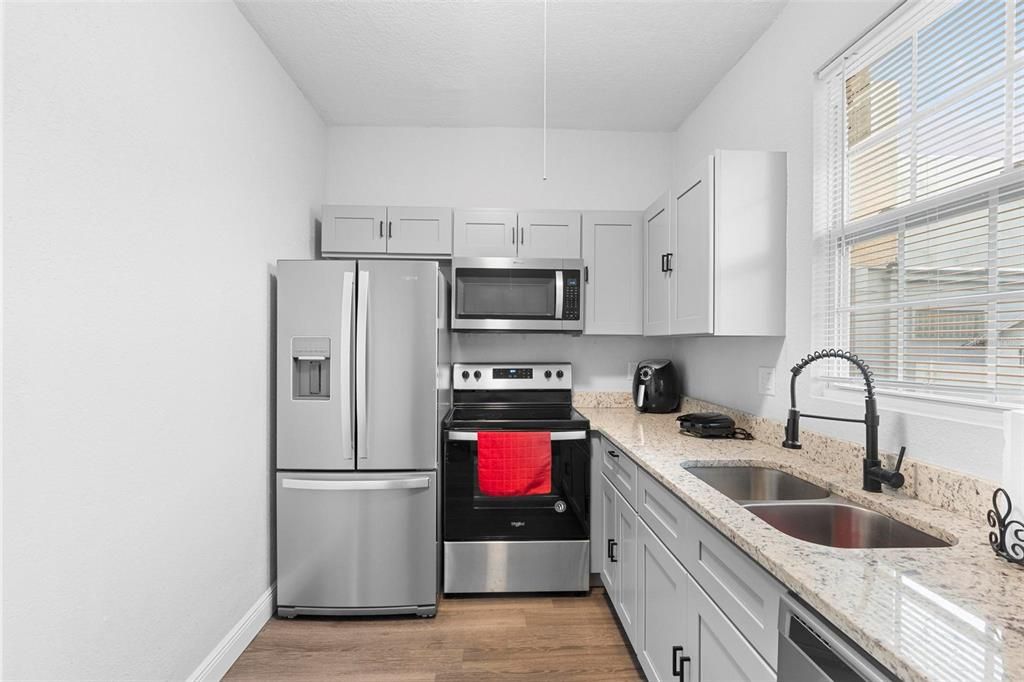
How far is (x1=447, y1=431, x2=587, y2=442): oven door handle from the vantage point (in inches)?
101

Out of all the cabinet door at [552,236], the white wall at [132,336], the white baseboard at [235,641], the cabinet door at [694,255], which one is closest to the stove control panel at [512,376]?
the cabinet door at [552,236]

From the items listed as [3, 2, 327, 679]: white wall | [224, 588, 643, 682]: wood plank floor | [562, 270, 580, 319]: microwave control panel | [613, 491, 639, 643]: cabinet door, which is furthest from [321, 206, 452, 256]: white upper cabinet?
[224, 588, 643, 682]: wood plank floor

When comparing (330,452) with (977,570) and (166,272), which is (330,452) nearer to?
(166,272)

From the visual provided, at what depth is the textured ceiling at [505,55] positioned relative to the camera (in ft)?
6.98

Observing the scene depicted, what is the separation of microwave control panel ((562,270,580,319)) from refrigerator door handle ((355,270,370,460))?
113cm

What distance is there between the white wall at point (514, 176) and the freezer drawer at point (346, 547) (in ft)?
3.81

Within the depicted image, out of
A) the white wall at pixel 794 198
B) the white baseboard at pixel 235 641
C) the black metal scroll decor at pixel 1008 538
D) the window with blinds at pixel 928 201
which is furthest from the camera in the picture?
the white baseboard at pixel 235 641

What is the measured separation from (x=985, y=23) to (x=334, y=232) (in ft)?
9.26

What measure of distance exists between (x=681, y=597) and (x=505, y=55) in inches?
94.1

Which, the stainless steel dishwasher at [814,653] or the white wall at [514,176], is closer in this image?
the stainless steel dishwasher at [814,653]

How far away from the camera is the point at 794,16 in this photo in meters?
2.05

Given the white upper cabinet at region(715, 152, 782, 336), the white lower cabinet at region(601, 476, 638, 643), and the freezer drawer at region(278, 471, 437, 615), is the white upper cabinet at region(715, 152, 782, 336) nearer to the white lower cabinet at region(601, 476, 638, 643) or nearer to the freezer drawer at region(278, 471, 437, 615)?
the white lower cabinet at region(601, 476, 638, 643)

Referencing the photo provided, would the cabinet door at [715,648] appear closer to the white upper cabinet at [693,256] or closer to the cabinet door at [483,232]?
the white upper cabinet at [693,256]

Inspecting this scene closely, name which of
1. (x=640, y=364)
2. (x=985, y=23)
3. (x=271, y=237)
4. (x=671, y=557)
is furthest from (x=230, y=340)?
(x=985, y=23)
